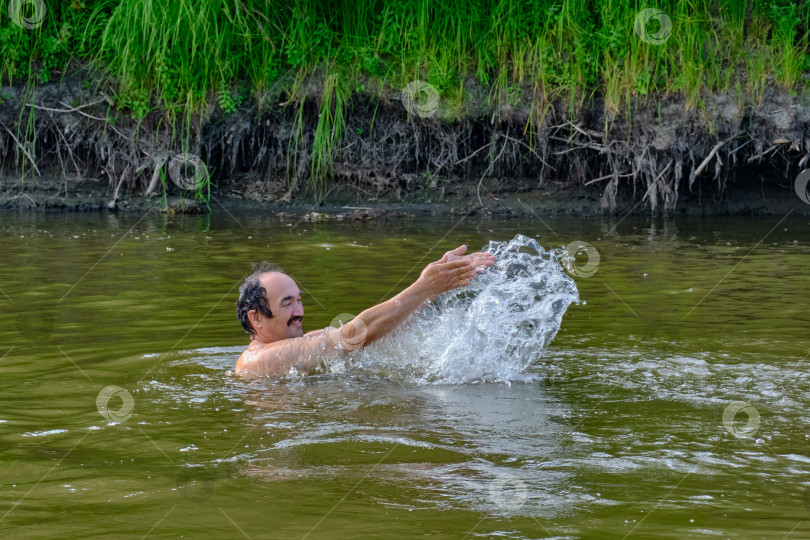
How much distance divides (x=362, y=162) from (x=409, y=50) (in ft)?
5.33

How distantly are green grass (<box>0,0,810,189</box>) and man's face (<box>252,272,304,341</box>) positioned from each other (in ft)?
22.5

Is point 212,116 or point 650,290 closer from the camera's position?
point 650,290

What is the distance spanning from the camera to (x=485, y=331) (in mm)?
5840

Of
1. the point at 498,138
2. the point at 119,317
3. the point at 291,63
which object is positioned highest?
the point at 291,63

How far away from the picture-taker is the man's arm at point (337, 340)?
5.47 metres

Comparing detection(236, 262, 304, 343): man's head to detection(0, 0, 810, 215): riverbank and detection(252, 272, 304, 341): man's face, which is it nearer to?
detection(252, 272, 304, 341): man's face

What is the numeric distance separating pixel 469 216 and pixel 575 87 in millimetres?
1955

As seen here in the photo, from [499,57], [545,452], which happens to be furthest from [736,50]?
[545,452]

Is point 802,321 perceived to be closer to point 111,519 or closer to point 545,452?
point 545,452

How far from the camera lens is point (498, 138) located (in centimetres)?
1344

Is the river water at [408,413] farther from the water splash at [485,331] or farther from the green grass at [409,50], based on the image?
the green grass at [409,50]

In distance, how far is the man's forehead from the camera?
5.90 metres

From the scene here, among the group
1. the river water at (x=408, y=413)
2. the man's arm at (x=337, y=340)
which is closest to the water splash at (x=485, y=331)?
the river water at (x=408, y=413)

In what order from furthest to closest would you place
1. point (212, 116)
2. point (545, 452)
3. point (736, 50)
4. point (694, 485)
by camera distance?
point (212, 116)
point (736, 50)
point (545, 452)
point (694, 485)
